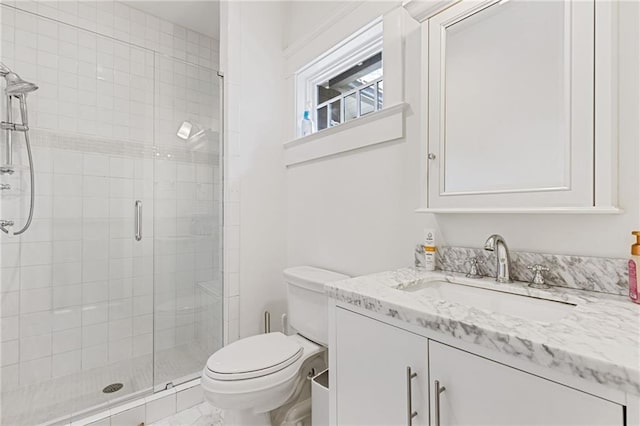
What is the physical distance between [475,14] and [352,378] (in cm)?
125

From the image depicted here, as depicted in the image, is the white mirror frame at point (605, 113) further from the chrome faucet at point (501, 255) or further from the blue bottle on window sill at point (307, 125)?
the blue bottle on window sill at point (307, 125)

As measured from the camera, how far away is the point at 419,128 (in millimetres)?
1299

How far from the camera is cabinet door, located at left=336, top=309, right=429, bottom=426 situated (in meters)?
0.74

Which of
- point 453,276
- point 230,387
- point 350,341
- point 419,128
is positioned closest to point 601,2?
point 419,128

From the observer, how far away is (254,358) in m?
1.34


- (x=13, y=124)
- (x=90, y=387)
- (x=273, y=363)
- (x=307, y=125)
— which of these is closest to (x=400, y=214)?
(x=273, y=363)

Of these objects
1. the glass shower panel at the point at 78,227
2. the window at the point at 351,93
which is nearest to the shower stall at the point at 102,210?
the glass shower panel at the point at 78,227

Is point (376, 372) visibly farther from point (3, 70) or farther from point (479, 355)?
point (3, 70)

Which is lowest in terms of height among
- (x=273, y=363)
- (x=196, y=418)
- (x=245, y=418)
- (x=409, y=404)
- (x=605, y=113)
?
(x=196, y=418)

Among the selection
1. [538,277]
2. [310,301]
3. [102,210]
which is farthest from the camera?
[102,210]

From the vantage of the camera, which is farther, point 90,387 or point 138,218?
point 138,218

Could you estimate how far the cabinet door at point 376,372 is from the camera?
743mm

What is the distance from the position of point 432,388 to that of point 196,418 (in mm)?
1442

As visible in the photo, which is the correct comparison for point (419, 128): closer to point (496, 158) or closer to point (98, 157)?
point (496, 158)
